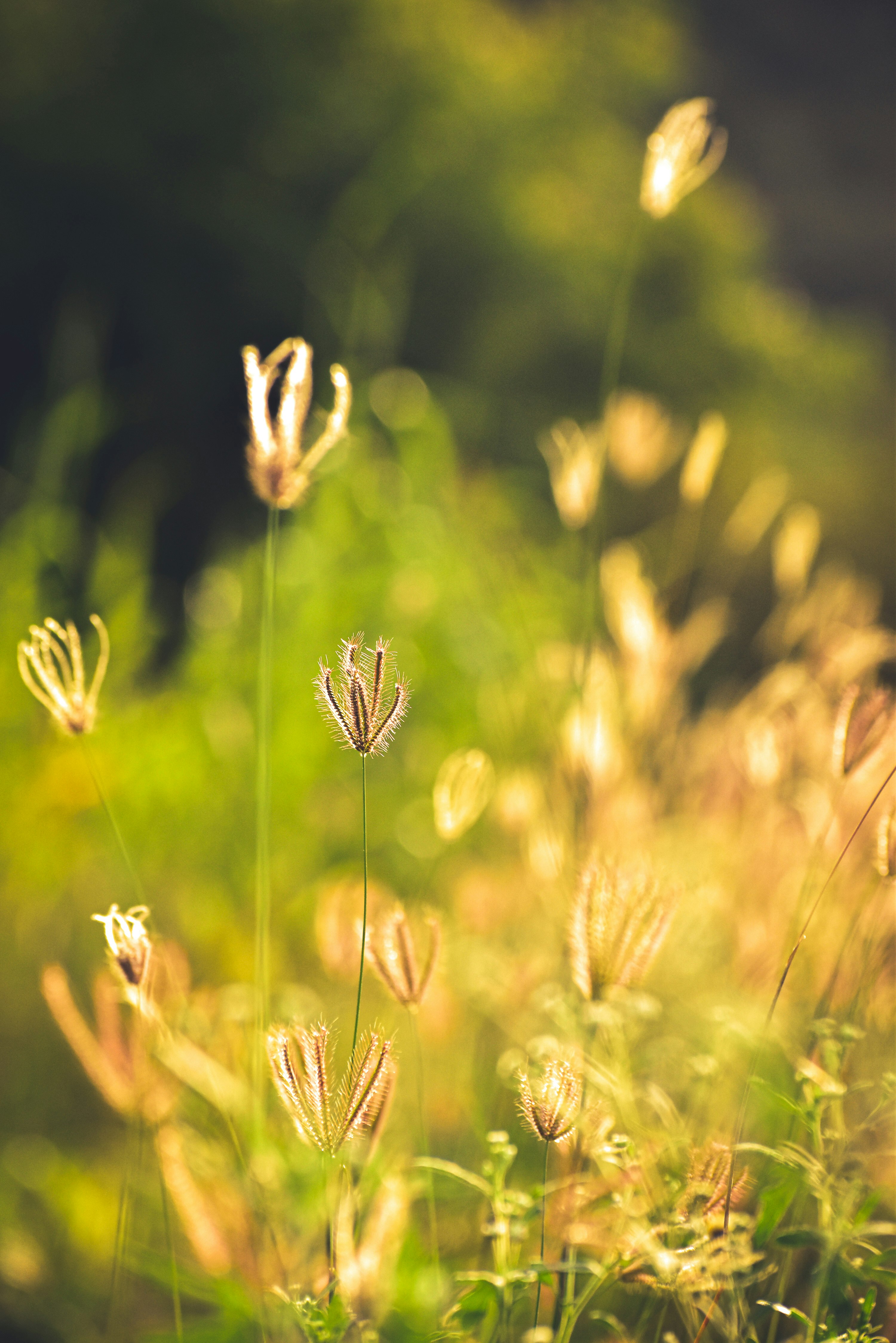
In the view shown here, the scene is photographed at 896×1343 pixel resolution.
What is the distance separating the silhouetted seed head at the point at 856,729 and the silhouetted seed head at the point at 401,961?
6.6 inches

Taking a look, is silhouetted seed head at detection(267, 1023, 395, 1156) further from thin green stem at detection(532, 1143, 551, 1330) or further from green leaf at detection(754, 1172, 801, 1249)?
green leaf at detection(754, 1172, 801, 1249)

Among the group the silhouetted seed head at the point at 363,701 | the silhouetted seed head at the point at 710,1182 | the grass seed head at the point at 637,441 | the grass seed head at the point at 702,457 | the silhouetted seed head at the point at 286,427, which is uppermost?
the grass seed head at the point at 637,441

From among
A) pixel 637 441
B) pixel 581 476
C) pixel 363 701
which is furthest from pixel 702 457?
pixel 363 701

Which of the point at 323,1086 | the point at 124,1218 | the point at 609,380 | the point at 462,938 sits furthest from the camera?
the point at 462,938

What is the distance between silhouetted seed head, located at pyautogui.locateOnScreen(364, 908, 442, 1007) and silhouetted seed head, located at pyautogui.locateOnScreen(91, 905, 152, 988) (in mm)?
79

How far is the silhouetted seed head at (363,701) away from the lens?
28cm

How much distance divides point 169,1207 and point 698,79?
168 inches

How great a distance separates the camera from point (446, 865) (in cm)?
118

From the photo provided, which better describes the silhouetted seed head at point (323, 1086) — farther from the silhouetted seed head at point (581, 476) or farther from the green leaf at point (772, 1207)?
the silhouetted seed head at point (581, 476)

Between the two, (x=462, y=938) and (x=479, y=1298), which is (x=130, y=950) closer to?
(x=479, y=1298)

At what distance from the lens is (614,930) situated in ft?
1.11

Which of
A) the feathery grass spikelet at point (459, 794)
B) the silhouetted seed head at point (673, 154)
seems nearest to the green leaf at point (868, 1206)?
the feathery grass spikelet at point (459, 794)

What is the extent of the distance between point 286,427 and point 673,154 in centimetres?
26

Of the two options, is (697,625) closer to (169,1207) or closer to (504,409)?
(169,1207)
